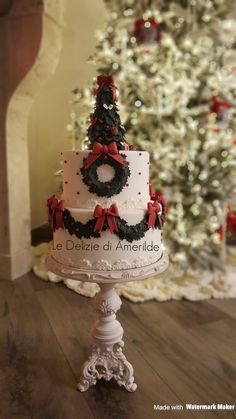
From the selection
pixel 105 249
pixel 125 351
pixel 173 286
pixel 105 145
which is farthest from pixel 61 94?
pixel 125 351

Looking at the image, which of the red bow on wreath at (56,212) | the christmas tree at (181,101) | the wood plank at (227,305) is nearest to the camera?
the red bow on wreath at (56,212)

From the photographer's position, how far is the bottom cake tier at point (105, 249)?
1391 millimetres

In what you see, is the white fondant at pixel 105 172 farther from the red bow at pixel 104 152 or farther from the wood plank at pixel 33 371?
the wood plank at pixel 33 371

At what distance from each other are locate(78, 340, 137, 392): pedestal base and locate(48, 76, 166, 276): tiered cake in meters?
0.49

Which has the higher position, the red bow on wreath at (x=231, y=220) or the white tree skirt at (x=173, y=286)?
the red bow on wreath at (x=231, y=220)

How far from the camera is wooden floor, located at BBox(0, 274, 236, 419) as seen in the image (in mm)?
1507

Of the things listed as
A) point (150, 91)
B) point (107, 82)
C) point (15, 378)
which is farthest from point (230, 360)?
point (150, 91)

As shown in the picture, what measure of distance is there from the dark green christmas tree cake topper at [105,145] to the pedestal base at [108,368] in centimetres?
79

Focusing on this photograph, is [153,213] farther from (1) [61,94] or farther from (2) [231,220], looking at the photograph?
(2) [231,220]

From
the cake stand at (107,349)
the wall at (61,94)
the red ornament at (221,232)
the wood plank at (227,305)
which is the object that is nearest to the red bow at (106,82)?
the cake stand at (107,349)

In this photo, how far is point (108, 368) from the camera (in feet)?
5.28

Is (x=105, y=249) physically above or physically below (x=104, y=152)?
below

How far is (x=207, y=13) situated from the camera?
294 cm

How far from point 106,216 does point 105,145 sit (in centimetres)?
32
